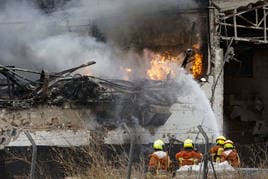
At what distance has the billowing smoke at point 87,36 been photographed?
56.5 feet

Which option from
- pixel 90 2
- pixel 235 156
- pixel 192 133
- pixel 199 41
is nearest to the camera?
pixel 235 156

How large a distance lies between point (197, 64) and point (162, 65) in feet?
3.71

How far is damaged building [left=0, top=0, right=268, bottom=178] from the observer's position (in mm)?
14570

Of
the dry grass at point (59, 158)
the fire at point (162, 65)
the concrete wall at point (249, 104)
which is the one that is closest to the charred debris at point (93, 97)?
the dry grass at point (59, 158)

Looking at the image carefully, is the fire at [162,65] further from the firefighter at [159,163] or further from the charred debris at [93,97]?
the firefighter at [159,163]

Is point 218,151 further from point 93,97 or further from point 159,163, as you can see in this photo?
point 93,97

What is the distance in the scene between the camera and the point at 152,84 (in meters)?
14.9

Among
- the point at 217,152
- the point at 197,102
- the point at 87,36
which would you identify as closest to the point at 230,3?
the point at 197,102

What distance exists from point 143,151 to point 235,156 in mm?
3852

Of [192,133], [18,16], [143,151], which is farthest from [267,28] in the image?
[18,16]

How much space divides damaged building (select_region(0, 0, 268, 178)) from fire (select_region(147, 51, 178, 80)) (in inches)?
1.4

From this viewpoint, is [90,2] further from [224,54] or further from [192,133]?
[192,133]

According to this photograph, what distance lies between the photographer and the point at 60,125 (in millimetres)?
14539

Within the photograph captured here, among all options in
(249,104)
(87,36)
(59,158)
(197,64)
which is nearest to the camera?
(59,158)
